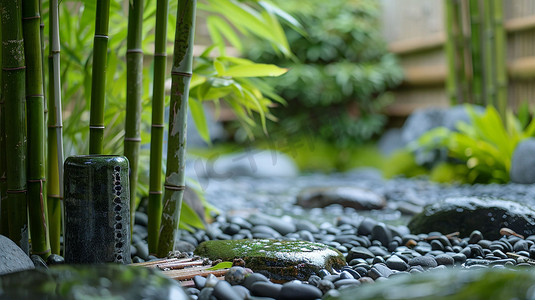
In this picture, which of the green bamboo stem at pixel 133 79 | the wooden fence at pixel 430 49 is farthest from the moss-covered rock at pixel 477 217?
the wooden fence at pixel 430 49

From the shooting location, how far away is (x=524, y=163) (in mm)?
2699

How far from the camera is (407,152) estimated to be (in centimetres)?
383

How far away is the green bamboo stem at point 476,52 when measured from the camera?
11.6 feet

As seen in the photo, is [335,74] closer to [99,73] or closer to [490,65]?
[490,65]

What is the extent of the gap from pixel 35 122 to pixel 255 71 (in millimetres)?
520

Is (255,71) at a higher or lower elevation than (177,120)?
higher

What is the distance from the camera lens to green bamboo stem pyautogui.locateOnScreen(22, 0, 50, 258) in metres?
1.12

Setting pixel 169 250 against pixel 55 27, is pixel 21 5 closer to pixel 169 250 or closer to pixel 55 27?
pixel 55 27

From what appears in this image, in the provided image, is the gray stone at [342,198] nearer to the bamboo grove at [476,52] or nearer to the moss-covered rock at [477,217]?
the moss-covered rock at [477,217]

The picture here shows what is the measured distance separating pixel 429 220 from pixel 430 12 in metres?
3.57

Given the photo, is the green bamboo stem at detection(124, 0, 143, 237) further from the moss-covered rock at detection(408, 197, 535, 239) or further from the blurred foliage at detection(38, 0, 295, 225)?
the moss-covered rock at detection(408, 197, 535, 239)

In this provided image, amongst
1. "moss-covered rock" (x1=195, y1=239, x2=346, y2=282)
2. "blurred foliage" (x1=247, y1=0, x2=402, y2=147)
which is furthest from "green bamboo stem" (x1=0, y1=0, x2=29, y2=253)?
"blurred foliage" (x1=247, y1=0, x2=402, y2=147)

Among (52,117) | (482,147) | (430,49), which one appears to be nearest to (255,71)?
(52,117)

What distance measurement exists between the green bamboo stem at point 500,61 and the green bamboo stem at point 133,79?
2929 mm
